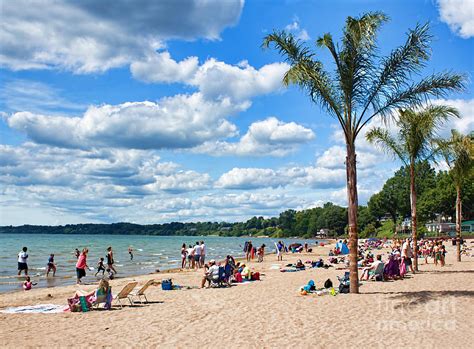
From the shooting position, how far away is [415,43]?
1297 cm

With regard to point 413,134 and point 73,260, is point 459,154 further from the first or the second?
point 73,260

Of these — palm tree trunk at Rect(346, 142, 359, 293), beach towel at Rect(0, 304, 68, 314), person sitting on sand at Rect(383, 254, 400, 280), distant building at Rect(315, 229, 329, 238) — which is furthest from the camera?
distant building at Rect(315, 229, 329, 238)

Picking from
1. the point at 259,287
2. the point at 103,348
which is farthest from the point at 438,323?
the point at 259,287

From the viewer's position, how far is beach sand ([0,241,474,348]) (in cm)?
848

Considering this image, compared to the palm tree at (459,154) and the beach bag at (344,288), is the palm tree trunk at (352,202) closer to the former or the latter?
the beach bag at (344,288)

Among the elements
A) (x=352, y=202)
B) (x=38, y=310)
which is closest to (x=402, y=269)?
(x=352, y=202)

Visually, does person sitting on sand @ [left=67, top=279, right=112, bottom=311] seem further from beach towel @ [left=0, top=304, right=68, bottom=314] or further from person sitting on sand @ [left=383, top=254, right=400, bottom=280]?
person sitting on sand @ [left=383, top=254, right=400, bottom=280]

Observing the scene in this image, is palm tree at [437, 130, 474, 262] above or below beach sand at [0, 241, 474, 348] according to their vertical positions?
above

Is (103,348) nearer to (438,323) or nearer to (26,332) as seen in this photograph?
(26,332)

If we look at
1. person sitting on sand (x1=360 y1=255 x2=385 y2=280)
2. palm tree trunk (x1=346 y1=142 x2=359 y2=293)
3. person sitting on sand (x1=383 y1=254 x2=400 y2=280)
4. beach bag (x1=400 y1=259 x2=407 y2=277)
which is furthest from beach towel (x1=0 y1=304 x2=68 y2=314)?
beach bag (x1=400 y1=259 x2=407 y2=277)

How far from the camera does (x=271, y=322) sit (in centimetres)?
994

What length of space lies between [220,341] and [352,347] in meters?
2.37

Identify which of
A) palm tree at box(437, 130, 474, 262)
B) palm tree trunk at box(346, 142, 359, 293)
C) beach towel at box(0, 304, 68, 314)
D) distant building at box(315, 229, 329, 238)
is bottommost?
distant building at box(315, 229, 329, 238)

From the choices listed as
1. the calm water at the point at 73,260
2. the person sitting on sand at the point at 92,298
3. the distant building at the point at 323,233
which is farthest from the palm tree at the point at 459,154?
the distant building at the point at 323,233
